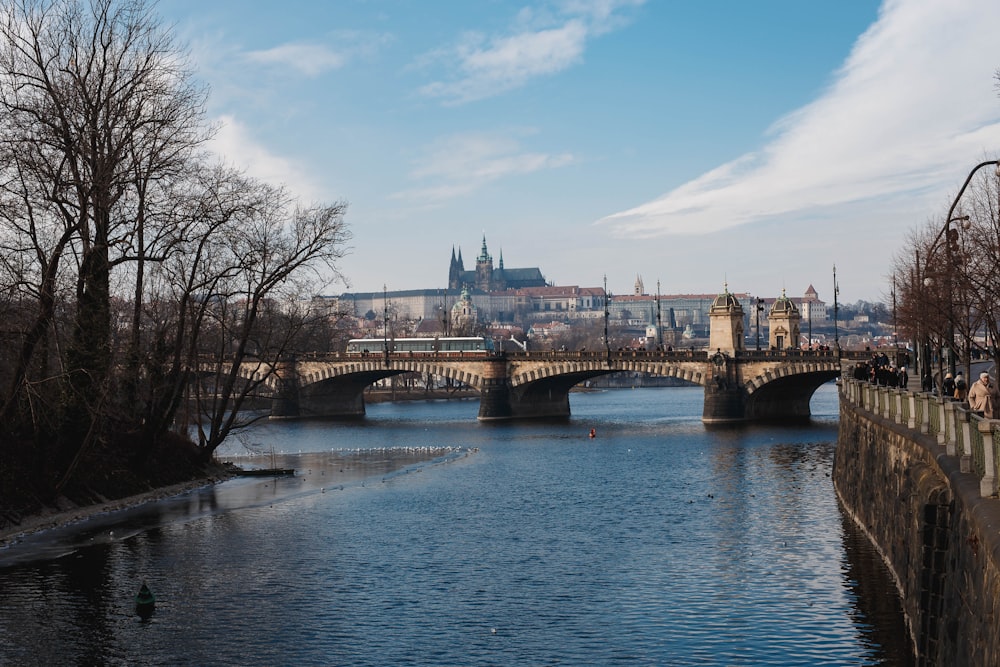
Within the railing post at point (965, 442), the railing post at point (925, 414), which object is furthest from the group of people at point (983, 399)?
the railing post at point (965, 442)

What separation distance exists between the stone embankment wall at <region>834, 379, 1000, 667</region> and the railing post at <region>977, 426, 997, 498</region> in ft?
0.05

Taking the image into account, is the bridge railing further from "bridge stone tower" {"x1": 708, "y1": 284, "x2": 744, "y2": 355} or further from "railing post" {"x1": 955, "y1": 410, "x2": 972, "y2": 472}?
"bridge stone tower" {"x1": 708, "y1": 284, "x2": 744, "y2": 355}

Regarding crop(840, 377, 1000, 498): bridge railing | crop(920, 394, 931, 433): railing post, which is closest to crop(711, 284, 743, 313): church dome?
crop(840, 377, 1000, 498): bridge railing

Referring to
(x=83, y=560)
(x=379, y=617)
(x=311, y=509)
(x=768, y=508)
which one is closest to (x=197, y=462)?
(x=311, y=509)

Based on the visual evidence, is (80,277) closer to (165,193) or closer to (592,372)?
(165,193)

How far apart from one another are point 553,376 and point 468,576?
78276 millimetres

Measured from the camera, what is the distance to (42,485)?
1690 inches

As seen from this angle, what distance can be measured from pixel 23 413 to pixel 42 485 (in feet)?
10.9

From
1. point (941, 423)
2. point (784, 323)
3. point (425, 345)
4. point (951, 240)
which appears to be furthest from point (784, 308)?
point (941, 423)

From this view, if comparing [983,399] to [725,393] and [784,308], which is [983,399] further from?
[784,308]

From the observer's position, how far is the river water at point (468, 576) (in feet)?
84.8

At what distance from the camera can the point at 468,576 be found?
3309 cm

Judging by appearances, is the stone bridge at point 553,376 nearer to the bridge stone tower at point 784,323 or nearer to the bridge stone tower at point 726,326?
the bridge stone tower at point 726,326

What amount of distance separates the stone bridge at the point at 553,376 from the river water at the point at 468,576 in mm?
38902
